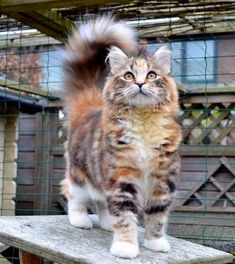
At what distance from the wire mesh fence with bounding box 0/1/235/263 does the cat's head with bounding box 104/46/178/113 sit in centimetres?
127

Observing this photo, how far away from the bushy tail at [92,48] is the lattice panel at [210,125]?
6.99ft

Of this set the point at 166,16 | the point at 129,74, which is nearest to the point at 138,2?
the point at 166,16

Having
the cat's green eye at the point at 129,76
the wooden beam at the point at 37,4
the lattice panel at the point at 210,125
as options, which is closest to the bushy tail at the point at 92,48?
the wooden beam at the point at 37,4

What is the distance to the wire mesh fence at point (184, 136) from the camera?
13.0 feet

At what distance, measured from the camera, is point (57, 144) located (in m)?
5.43

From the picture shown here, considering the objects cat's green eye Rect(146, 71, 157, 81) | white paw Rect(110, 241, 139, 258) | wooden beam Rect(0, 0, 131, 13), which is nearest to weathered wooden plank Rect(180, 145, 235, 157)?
wooden beam Rect(0, 0, 131, 13)

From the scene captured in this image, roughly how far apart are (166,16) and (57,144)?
2292 mm

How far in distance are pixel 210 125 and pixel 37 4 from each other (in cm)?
256

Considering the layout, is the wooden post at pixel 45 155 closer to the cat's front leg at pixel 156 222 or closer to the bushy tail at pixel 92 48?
the bushy tail at pixel 92 48

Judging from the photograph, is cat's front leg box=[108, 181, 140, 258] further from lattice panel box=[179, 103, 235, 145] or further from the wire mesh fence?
lattice panel box=[179, 103, 235, 145]

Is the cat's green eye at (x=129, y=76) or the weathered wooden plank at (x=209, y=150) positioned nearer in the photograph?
the cat's green eye at (x=129, y=76)

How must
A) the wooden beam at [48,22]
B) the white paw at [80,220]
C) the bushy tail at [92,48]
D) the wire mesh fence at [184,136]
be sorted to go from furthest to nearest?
the wire mesh fence at [184,136], the wooden beam at [48,22], the bushy tail at [92,48], the white paw at [80,220]

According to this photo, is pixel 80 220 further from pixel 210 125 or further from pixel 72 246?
pixel 210 125

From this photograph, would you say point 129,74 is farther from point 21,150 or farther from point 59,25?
point 21,150
